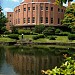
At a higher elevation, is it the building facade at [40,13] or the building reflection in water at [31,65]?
the building facade at [40,13]

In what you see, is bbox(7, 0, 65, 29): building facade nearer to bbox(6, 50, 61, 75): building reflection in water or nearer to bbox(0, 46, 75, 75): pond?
bbox(0, 46, 75, 75): pond

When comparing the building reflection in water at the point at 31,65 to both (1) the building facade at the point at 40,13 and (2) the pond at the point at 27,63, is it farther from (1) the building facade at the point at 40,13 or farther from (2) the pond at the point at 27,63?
(1) the building facade at the point at 40,13

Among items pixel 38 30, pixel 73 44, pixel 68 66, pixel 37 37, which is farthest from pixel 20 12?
pixel 68 66

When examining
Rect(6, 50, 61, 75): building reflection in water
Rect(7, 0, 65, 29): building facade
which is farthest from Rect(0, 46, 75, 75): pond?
Rect(7, 0, 65, 29): building facade

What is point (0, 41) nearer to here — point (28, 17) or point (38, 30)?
point (38, 30)

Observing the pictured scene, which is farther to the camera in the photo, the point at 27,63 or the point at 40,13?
the point at 40,13

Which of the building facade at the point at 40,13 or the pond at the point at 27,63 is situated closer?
the pond at the point at 27,63

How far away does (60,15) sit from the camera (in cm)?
8181

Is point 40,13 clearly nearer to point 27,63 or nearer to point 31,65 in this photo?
point 27,63

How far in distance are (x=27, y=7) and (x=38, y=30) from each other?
51.7 ft

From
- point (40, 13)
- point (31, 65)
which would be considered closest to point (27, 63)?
point (31, 65)

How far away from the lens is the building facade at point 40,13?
7944 cm

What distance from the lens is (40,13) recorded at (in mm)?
80000

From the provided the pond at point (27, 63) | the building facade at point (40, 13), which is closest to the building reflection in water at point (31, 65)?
the pond at point (27, 63)
